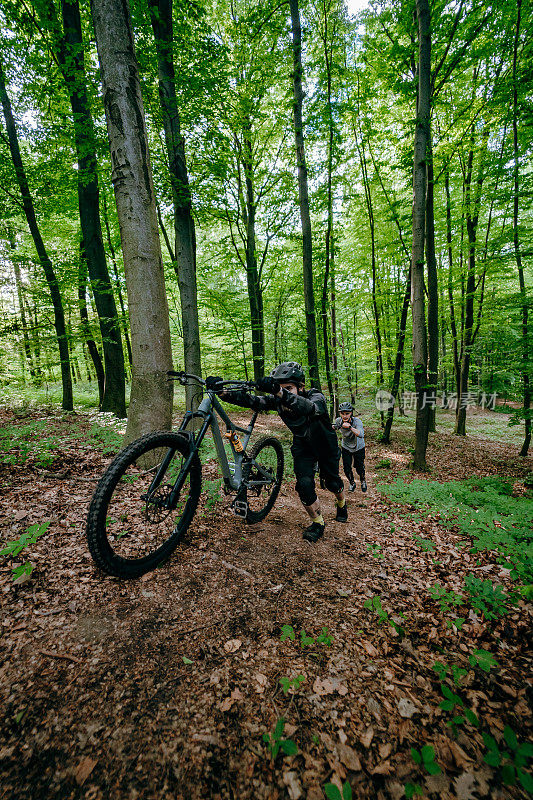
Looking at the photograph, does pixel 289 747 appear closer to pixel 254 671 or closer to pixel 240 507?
pixel 254 671

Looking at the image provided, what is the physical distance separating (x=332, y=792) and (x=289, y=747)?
279 millimetres

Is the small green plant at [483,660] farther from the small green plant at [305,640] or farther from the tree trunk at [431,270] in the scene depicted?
the tree trunk at [431,270]

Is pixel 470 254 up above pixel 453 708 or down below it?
above

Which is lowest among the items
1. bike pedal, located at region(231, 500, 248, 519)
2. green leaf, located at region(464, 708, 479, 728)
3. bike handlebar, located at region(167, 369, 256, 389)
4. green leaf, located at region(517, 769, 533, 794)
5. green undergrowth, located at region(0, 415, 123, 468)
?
green leaf, located at region(464, 708, 479, 728)

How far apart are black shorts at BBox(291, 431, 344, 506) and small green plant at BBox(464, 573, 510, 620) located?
1.93 m

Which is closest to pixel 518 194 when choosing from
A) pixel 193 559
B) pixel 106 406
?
pixel 193 559

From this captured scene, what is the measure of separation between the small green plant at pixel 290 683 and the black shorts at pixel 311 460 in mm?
2120

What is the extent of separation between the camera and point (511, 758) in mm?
1671

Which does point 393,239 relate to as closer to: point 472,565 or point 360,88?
point 360,88

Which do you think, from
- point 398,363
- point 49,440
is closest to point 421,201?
point 398,363

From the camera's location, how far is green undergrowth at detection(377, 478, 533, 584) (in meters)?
3.74

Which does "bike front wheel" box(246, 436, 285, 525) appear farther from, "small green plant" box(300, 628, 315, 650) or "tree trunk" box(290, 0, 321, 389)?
"tree trunk" box(290, 0, 321, 389)

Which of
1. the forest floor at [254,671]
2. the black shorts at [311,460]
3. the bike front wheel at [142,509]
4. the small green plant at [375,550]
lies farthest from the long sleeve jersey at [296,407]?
the small green plant at [375,550]

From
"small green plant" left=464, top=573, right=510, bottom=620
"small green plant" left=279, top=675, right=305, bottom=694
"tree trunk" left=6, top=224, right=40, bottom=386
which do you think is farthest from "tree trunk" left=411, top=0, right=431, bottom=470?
"tree trunk" left=6, top=224, right=40, bottom=386
